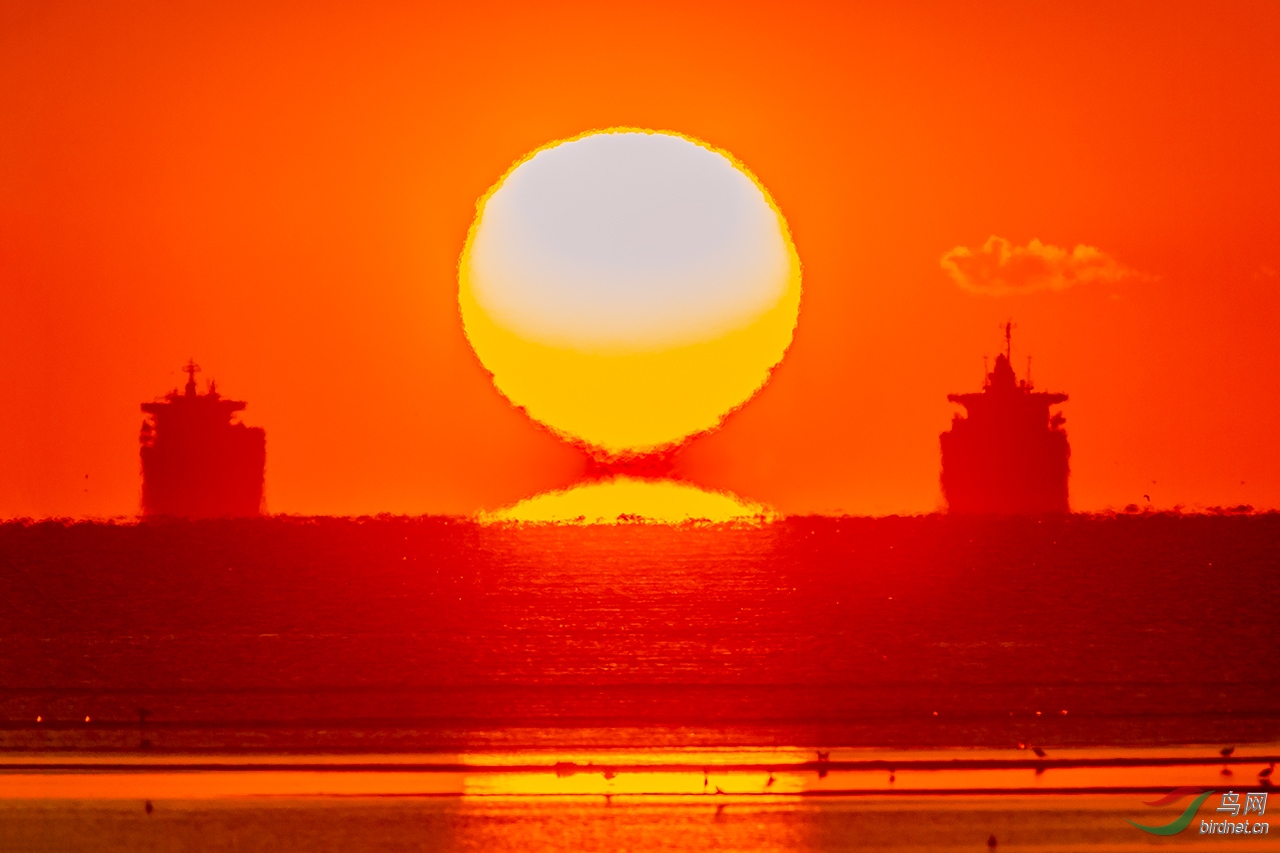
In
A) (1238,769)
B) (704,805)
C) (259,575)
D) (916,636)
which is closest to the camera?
(704,805)

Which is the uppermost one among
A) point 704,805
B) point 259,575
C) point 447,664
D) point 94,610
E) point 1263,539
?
point 1263,539

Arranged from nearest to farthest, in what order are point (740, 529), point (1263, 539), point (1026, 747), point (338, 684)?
point (1026, 747) < point (338, 684) < point (1263, 539) < point (740, 529)

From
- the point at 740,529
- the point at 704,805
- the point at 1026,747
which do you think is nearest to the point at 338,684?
the point at 1026,747

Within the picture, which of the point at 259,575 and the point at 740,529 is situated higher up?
the point at 740,529

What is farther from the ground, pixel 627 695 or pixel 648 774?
pixel 627 695

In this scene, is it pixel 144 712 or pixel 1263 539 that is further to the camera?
pixel 1263 539

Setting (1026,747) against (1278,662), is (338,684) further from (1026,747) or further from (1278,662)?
(1278,662)

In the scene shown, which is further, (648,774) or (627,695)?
(627,695)

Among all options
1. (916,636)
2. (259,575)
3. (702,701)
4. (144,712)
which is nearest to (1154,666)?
(916,636)
